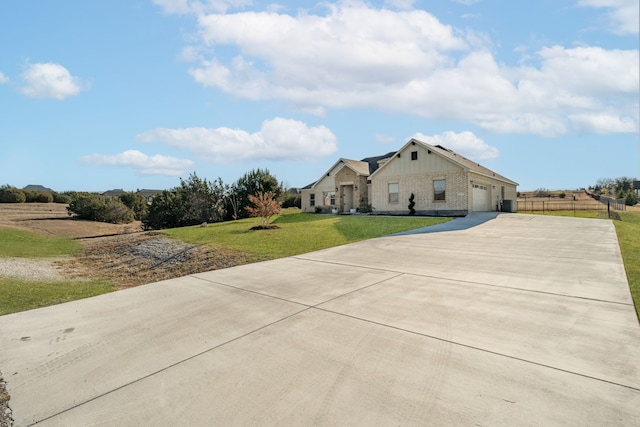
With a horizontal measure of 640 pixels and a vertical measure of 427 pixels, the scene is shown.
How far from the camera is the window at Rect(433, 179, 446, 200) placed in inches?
927

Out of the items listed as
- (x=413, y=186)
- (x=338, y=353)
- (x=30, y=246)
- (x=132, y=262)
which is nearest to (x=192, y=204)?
(x=30, y=246)

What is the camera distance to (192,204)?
3002cm

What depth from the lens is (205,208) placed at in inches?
1196

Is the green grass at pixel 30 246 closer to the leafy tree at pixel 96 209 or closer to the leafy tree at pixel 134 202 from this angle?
the leafy tree at pixel 96 209

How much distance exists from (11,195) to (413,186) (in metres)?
59.6

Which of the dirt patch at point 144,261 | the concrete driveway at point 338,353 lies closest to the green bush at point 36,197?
the dirt patch at point 144,261

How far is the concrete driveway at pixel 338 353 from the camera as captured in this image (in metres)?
2.62

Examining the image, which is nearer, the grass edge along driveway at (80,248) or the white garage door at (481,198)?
the grass edge along driveway at (80,248)

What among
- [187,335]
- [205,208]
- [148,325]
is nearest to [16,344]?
[148,325]

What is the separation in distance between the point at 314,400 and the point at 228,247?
11064mm

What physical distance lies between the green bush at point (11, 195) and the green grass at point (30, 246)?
4081 centimetres

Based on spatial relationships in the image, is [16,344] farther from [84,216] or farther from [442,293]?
[84,216]

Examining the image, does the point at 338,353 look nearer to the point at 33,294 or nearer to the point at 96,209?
the point at 33,294

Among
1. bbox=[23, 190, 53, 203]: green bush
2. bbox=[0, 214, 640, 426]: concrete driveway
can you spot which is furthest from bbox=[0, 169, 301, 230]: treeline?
bbox=[23, 190, 53, 203]: green bush
